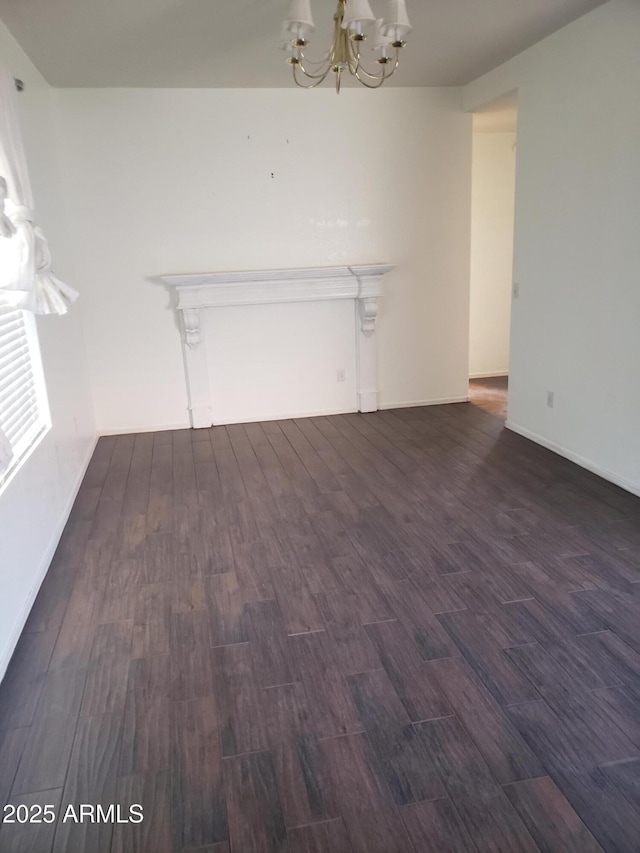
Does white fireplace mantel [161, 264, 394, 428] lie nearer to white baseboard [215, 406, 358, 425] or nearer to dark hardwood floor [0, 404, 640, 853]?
white baseboard [215, 406, 358, 425]

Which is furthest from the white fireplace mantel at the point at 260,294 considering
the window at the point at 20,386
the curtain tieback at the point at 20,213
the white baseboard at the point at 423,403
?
the curtain tieback at the point at 20,213

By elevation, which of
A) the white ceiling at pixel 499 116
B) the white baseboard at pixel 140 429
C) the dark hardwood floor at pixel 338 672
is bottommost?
the white baseboard at pixel 140 429

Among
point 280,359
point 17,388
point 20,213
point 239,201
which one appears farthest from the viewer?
point 280,359

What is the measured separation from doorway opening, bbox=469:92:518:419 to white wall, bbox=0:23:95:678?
11.6 ft

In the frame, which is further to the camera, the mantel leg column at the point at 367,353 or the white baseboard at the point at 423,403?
the white baseboard at the point at 423,403

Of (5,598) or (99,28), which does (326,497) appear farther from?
(99,28)

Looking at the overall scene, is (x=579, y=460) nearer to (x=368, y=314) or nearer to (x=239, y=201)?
(x=368, y=314)

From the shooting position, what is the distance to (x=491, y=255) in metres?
6.70

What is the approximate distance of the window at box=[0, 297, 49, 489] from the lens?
2.82 meters

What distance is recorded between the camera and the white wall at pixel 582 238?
11.2 ft

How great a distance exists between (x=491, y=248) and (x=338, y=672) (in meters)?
5.59

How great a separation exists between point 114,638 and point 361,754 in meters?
1.10

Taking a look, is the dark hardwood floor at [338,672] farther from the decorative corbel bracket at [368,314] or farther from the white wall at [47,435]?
the decorative corbel bracket at [368,314]

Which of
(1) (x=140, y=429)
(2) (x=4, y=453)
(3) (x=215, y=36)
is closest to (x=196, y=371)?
(1) (x=140, y=429)
